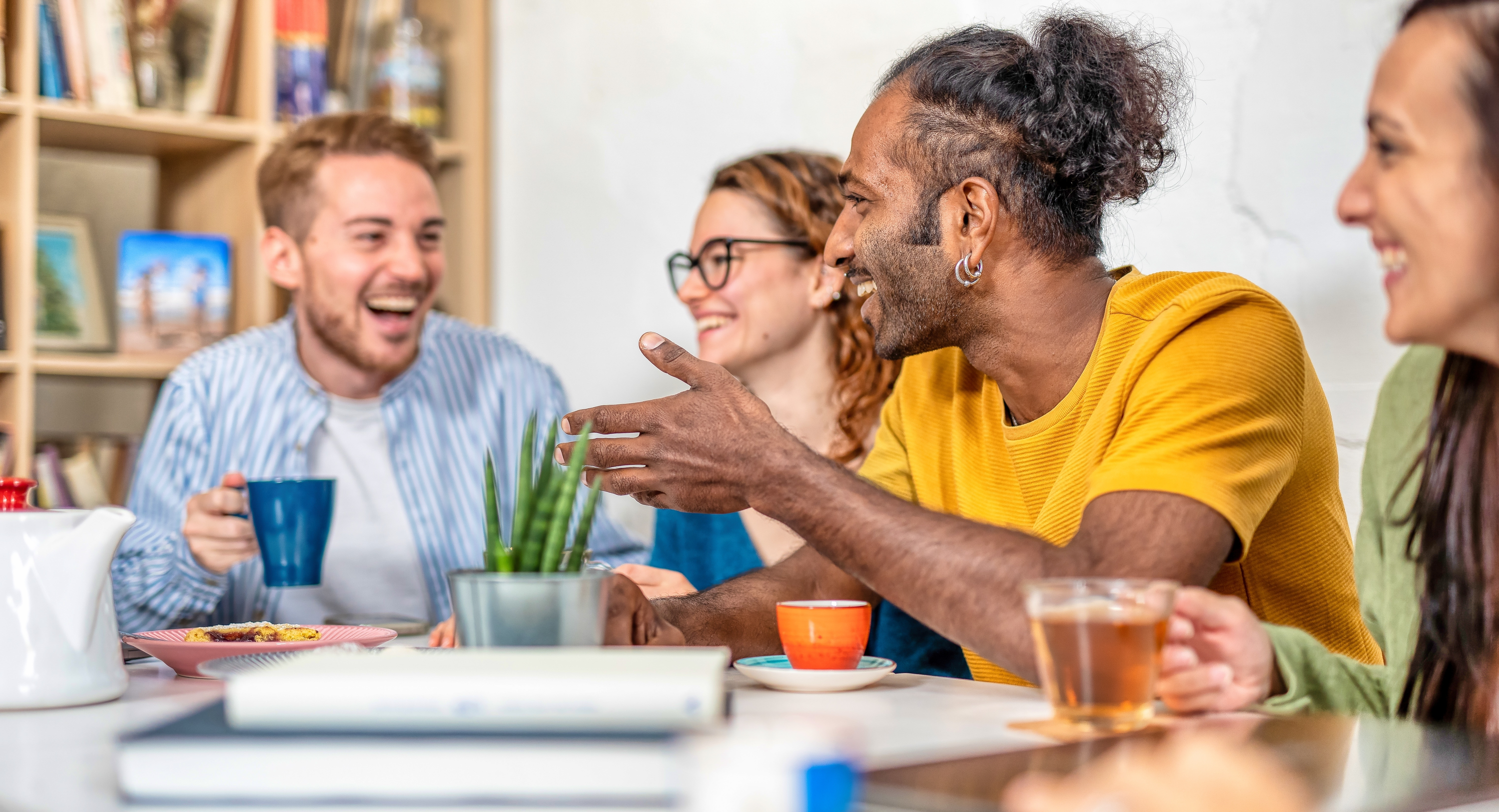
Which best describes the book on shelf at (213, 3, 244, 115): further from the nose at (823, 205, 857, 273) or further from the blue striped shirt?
the nose at (823, 205, 857, 273)

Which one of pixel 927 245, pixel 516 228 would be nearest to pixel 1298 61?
pixel 927 245

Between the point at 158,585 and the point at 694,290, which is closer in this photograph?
the point at 158,585

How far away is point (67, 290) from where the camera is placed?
2906mm

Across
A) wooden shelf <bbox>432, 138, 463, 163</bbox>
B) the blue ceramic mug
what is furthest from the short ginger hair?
the blue ceramic mug

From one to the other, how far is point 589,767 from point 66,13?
264 centimetres

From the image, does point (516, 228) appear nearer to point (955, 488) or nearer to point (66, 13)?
point (66, 13)

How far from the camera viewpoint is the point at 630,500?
296 cm

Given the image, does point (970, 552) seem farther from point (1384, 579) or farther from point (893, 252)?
point (893, 252)

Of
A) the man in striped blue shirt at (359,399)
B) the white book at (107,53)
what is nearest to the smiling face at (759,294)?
the man in striped blue shirt at (359,399)

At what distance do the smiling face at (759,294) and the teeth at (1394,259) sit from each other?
1261 mm

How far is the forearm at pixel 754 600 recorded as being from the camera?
146 cm

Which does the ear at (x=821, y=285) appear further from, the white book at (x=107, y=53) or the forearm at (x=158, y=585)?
the white book at (x=107, y=53)

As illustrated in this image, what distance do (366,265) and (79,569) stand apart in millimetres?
1540

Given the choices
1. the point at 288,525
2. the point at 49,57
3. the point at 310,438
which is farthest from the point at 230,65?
the point at 288,525
